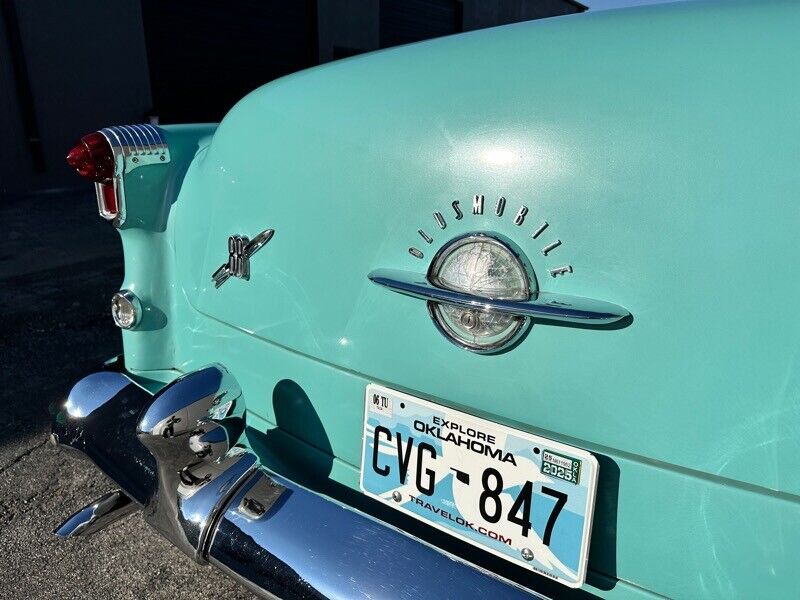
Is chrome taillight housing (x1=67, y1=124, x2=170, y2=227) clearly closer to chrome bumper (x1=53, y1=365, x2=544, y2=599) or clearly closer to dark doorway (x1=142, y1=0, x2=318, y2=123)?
chrome bumper (x1=53, y1=365, x2=544, y2=599)

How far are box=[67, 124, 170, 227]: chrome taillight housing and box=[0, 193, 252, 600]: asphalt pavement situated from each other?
591 millimetres

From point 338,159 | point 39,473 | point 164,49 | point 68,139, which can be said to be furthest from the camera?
point 164,49

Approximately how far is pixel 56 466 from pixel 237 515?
59.2 inches

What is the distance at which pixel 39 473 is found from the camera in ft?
7.62

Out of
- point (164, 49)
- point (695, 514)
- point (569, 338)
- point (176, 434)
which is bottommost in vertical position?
point (176, 434)

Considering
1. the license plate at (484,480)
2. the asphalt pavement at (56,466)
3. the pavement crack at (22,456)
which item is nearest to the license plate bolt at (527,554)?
the license plate at (484,480)

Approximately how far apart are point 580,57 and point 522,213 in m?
0.28

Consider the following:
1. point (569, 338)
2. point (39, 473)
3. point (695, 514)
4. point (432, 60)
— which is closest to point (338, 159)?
point (432, 60)

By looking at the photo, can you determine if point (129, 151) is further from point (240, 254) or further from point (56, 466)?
point (56, 466)

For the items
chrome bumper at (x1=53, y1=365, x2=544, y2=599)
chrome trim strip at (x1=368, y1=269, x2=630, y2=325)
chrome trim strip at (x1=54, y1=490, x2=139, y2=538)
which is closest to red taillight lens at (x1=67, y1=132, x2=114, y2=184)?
chrome bumper at (x1=53, y1=365, x2=544, y2=599)

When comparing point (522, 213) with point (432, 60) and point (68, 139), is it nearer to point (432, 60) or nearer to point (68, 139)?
point (432, 60)

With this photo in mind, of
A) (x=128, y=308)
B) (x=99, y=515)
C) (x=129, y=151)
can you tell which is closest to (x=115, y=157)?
(x=129, y=151)

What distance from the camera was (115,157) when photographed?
1666 mm

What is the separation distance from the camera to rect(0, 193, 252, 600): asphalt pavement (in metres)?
1.81
